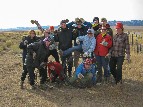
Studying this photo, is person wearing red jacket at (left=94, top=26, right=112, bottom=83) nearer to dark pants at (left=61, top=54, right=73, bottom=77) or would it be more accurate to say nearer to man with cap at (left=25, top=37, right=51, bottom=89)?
dark pants at (left=61, top=54, right=73, bottom=77)

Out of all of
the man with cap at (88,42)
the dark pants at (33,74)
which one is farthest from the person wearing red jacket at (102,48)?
the dark pants at (33,74)

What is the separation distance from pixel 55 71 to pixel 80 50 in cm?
98

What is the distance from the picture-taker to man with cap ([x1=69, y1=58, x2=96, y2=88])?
948cm

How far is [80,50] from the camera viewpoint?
10203 millimetres

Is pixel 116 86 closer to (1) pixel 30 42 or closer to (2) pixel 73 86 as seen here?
(2) pixel 73 86

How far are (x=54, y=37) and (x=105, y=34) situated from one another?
63.4 inches

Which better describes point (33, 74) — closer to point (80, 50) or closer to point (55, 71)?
point (55, 71)

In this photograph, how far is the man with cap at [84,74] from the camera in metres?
9.48

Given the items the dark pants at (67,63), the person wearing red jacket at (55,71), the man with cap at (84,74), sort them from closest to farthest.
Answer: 1. the man with cap at (84,74)
2. the person wearing red jacket at (55,71)
3. the dark pants at (67,63)

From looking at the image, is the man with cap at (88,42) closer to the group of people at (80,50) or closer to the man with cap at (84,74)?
the group of people at (80,50)

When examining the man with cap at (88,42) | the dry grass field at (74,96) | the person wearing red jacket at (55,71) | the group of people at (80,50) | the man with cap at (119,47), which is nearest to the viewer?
the dry grass field at (74,96)

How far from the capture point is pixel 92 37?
32.1ft

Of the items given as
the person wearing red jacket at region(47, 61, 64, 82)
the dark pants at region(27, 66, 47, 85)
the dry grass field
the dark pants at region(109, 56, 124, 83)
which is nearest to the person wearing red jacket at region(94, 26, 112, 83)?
the dark pants at region(109, 56, 124, 83)

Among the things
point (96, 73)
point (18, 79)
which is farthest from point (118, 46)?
point (18, 79)
